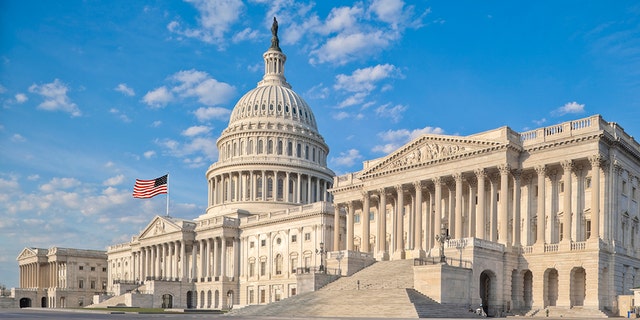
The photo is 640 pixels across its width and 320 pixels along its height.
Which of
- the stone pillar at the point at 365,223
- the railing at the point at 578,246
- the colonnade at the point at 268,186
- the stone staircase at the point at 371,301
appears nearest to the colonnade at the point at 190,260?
the colonnade at the point at 268,186

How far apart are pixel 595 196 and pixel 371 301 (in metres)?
22.2

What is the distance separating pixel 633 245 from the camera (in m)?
68.4

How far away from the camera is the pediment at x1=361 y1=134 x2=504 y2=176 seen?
7084 centimetres

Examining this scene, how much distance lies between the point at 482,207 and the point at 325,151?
3312 inches

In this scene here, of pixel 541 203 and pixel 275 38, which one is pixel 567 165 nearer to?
pixel 541 203

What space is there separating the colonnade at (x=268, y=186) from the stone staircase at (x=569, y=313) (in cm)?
A: 7726

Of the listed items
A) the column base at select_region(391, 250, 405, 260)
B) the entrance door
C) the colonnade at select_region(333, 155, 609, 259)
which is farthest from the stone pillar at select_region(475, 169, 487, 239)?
the entrance door

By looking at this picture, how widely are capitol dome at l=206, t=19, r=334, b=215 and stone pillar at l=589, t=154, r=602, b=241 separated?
250 feet

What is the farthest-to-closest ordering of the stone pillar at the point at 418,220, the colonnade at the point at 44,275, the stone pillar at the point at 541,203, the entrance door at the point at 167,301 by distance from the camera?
the colonnade at the point at 44,275, the entrance door at the point at 167,301, the stone pillar at the point at 418,220, the stone pillar at the point at 541,203

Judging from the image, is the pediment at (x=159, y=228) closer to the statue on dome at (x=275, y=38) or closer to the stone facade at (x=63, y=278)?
the stone facade at (x=63, y=278)

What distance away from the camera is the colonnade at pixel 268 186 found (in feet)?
447

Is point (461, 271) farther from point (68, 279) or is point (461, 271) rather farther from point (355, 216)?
point (68, 279)

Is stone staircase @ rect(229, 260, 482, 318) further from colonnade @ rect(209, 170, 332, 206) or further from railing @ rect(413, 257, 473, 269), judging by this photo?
colonnade @ rect(209, 170, 332, 206)

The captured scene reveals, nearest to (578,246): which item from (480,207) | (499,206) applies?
(480,207)
